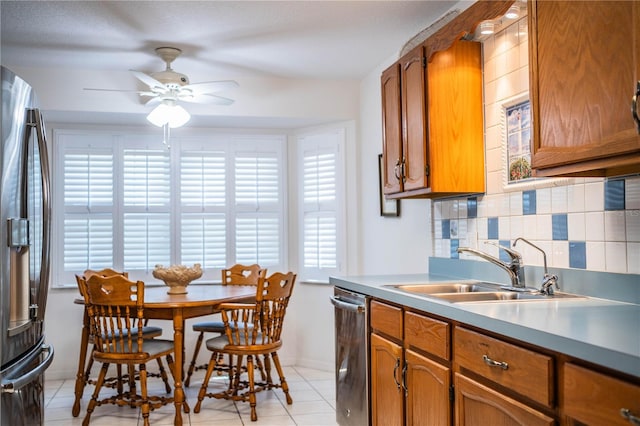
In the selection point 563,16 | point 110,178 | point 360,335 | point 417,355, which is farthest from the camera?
point 110,178

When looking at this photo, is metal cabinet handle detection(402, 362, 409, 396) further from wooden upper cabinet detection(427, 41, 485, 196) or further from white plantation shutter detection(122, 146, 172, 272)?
white plantation shutter detection(122, 146, 172, 272)

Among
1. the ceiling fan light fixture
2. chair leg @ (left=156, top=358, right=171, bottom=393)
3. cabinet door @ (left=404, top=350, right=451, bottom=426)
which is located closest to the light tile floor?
chair leg @ (left=156, top=358, right=171, bottom=393)

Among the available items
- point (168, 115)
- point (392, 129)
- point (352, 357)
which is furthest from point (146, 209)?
point (352, 357)

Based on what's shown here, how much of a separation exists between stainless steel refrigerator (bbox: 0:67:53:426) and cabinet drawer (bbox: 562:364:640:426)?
174 cm

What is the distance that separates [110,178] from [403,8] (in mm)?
2916

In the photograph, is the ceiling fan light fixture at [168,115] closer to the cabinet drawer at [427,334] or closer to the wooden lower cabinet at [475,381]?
the wooden lower cabinet at [475,381]

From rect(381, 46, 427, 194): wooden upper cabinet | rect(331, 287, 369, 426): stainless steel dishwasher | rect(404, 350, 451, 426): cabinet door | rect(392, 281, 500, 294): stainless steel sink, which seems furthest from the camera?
rect(381, 46, 427, 194): wooden upper cabinet

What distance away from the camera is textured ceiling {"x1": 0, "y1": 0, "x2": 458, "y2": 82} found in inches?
131

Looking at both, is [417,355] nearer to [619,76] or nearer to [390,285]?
[390,285]

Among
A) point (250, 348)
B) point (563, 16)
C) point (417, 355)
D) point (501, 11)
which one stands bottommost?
point (250, 348)

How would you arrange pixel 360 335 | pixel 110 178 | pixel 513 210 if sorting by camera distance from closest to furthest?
1. pixel 513 210
2. pixel 360 335
3. pixel 110 178

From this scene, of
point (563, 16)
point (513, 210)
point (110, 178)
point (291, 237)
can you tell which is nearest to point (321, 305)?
point (291, 237)

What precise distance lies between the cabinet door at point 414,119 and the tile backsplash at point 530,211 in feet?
1.04

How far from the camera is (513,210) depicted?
109 inches
